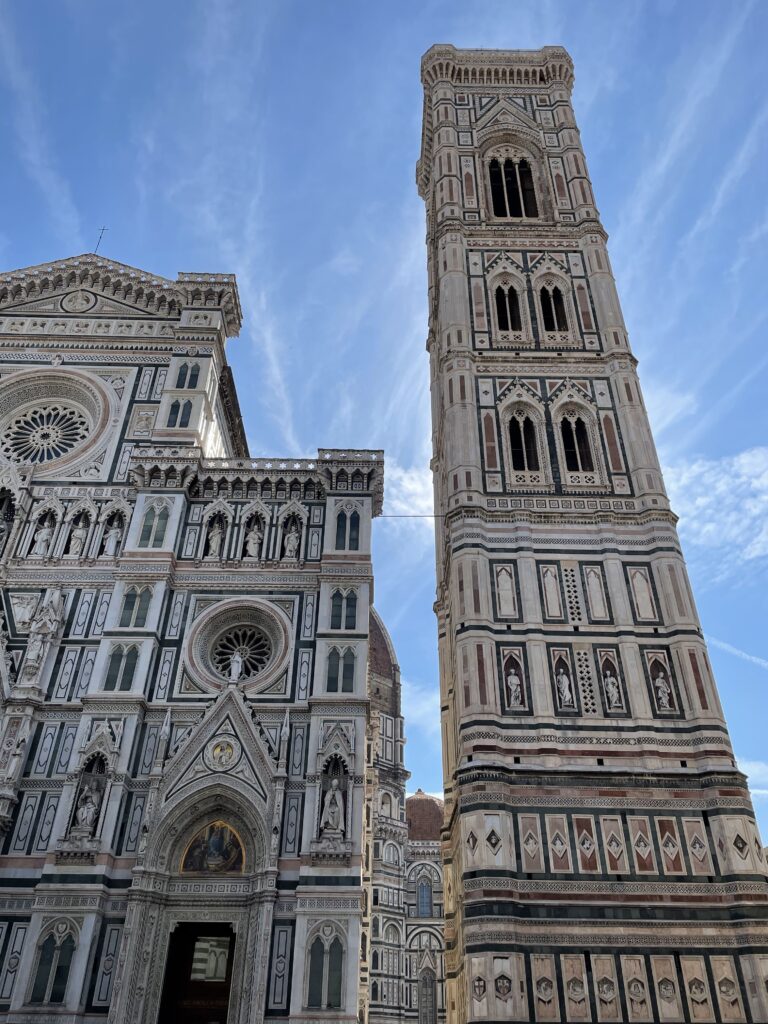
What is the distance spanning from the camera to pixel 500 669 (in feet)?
63.5

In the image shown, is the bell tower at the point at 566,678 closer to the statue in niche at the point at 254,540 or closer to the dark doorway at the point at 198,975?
the dark doorway at the point at 198,975

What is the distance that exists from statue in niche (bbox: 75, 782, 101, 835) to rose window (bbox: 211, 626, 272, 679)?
3.79 metres

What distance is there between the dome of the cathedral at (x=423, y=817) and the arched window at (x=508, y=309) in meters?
35.7

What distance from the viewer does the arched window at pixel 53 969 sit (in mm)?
15922

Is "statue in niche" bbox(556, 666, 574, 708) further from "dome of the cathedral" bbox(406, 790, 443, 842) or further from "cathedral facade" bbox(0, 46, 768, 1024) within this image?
"dome of the cathedral" bbox(406, 790, 443, 842)

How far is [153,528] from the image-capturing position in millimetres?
22250

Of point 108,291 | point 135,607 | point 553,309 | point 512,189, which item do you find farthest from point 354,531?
Answer: point 512,189

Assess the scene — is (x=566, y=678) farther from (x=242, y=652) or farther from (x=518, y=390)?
(x=518, y=390)

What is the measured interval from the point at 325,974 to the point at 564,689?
7.75 m

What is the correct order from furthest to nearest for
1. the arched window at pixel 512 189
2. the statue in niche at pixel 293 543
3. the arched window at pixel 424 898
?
the arched window at pixel 424 898 → the arched window at pixel 512 189 → the statue in niche at pixel 293 543

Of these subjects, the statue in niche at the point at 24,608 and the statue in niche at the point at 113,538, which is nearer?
the statue in niche at the point at 24,608

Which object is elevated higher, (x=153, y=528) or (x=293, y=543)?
(x=153, y=528)

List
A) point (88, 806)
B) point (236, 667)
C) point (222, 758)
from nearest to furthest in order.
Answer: point (88, 806)
point (222, 758)
point (236, 667)

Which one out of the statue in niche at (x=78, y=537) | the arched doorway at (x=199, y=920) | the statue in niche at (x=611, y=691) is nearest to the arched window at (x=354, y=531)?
the arched doorway at (x=199, y=920)
